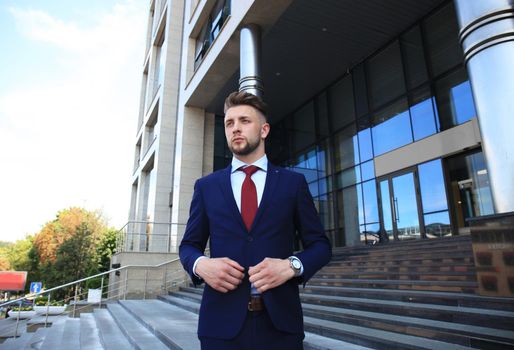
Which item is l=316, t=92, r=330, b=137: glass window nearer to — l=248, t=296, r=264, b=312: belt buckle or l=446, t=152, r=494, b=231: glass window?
l=446, t=152, r=494, b=231: glass window

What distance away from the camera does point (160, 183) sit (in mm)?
18656

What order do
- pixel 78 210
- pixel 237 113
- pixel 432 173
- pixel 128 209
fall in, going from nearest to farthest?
pixel 237 113 < pixel 432 173 < pixel 128 209 < pixel 78 210

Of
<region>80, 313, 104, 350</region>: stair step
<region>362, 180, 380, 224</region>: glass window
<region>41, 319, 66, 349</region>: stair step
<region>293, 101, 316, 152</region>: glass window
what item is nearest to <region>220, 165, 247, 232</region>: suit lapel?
<region>80, 313, 104, 350</region>: stair step

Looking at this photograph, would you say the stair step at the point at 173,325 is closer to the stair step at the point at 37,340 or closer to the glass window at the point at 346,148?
the stair step at the point at 37,340

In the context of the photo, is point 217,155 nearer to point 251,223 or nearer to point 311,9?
point 311,9

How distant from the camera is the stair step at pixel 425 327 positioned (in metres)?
3.60

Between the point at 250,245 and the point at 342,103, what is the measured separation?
52.6ft

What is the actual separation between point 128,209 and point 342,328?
26283 millimetres

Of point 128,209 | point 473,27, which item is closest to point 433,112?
point 473,27

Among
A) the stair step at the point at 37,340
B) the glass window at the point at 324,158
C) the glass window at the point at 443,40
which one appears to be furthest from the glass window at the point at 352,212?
the stair step at the point at 37,340

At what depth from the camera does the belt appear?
1.39 m

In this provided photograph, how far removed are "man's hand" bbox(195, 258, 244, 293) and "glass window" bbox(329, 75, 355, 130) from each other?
15446mm

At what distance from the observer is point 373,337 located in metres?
4.23

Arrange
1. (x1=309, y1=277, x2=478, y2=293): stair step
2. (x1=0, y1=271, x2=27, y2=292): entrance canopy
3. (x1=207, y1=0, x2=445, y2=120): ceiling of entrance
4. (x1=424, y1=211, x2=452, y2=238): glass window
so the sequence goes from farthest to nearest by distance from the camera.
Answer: (x1=0, y1=271, x2=27, y2=292): entrance canopy → (x1=207, y1=0, x2=445, y2=120): ceiling of entrance → (x1=424, y1=211, x2=452, y2=238): glass window → (x1=309, y1=277, x2=478, y2=293): stair step
